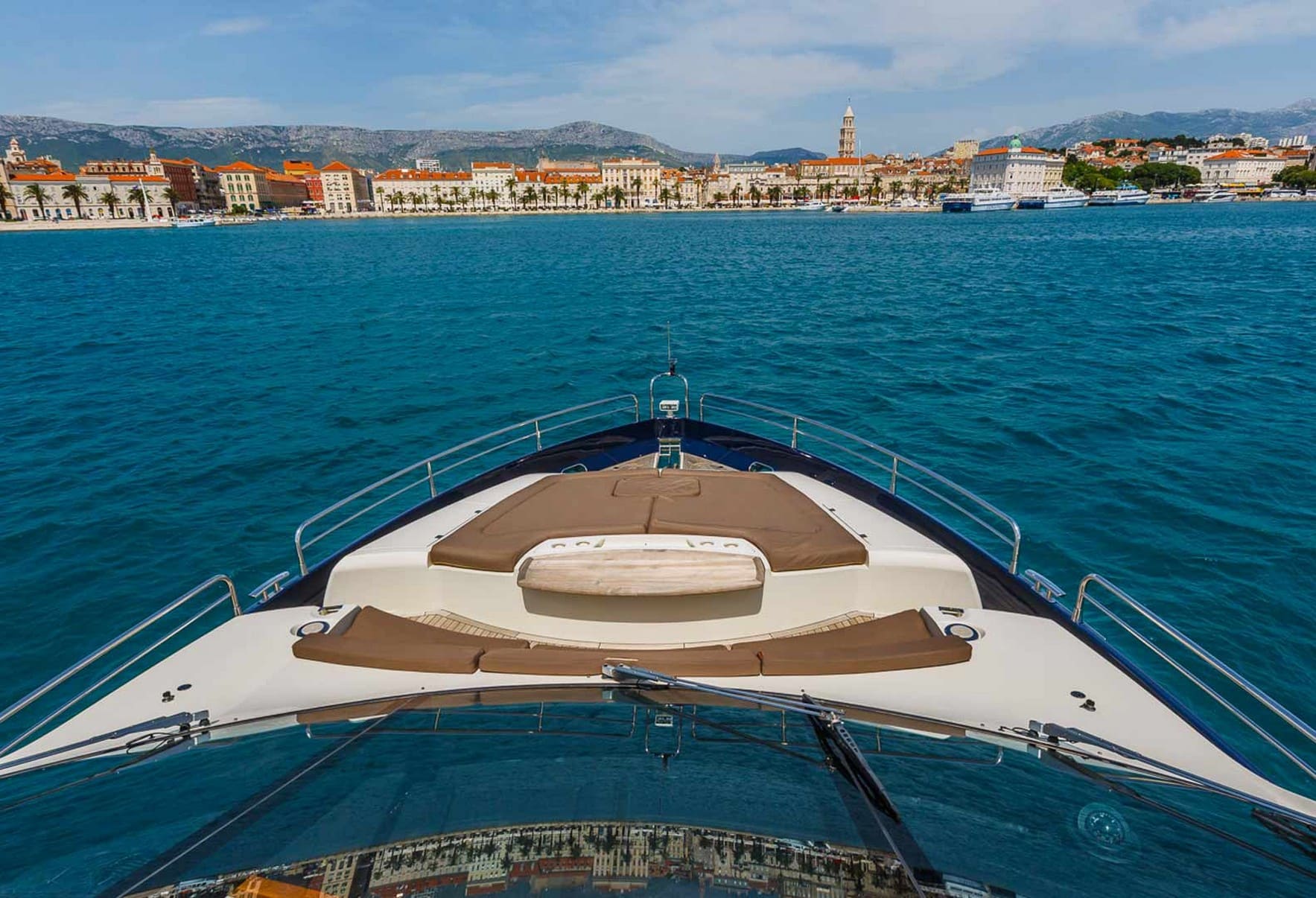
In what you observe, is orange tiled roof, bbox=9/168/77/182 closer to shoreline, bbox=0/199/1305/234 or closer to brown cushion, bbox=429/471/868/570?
shoreline, bbox=0/199/1305/234

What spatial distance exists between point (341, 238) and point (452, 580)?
11286 centimetres

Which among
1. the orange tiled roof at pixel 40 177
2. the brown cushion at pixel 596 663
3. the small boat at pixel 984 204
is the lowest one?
the brown cushion at pixel 596 663

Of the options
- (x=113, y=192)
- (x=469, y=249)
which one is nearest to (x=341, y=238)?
(x=469, y=249)

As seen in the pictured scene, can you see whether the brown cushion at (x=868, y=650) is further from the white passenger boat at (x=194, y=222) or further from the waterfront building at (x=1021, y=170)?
the waterfront building at (x=1021, y=170)

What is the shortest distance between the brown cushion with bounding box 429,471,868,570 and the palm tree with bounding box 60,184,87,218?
197521mm

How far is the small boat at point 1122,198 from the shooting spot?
14700 cm

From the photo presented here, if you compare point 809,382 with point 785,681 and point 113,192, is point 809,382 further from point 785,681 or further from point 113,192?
point 113,192

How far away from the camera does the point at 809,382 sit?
18766 millimetres

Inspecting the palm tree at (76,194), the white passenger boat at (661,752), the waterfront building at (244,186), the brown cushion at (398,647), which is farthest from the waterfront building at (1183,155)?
the palm tree at (76,194)

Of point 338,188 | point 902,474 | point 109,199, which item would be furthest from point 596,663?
point 338,188

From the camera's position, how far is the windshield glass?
8.33 ft

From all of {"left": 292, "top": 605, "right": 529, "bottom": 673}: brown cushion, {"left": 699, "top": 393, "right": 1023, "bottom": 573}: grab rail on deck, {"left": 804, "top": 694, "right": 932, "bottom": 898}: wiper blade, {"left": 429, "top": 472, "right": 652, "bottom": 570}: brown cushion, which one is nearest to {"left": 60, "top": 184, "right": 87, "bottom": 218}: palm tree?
{"left": 699, "top": 393, "right": 1023, "bottom": 573}: grab rail on deck

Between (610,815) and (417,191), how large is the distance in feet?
731

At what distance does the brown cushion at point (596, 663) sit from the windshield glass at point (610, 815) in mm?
236
